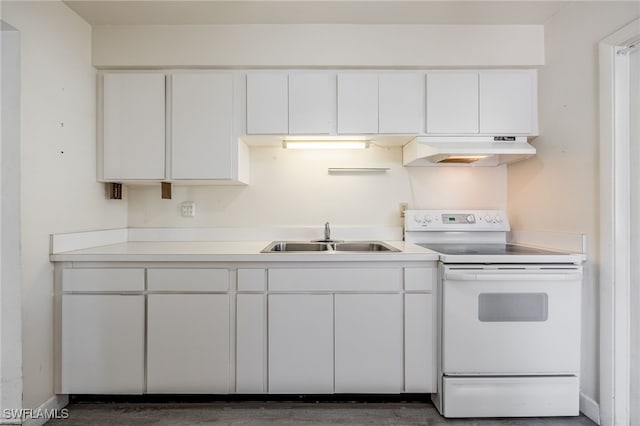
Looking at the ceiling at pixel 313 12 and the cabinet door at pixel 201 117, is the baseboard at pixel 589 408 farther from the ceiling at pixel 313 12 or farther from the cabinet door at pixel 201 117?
the cabinet door at pixel 201 117

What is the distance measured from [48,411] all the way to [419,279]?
2.18 meters

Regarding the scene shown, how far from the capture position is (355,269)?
1895mm

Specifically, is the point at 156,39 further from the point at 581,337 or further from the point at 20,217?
the point at 581,337

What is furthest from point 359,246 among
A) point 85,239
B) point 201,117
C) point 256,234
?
point 85,239

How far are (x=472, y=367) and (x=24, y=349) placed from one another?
2.36 m

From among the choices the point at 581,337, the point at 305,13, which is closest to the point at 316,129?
the point at 305,13

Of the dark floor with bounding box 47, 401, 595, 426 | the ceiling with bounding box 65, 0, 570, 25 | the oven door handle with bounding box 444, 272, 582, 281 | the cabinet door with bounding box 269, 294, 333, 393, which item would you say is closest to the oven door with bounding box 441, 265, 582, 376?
the oven door handle with bounding box 444, 272, 582, 281

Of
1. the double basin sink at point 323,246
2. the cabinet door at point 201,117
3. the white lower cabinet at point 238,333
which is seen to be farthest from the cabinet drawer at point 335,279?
the cabinet door at point 201,117

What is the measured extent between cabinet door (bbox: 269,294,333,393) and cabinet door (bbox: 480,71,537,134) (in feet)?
5.22

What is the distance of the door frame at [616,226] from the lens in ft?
5.53

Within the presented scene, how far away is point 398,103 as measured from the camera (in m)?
2.22

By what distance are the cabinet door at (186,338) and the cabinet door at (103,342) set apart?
0.07m

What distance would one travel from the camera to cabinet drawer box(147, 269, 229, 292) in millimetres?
1884

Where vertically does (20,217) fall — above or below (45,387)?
above
